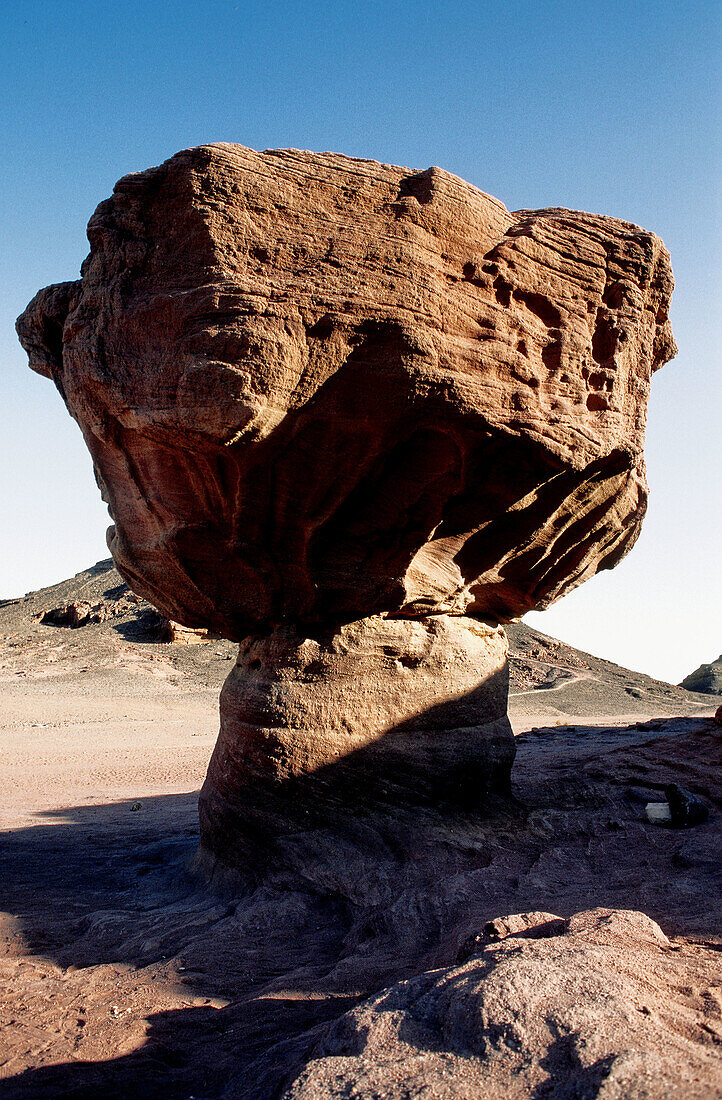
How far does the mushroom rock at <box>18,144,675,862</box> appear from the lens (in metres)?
4.80

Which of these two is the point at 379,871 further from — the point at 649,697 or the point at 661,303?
the point at 649,697

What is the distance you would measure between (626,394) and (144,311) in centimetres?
382

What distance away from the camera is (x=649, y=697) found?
2344 cm

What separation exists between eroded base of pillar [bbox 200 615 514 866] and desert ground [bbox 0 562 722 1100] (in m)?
0.24

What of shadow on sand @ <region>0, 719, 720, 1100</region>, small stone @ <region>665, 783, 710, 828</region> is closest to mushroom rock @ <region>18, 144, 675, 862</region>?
shadow on sand @ <region>0, 719, 720, 1100</region>

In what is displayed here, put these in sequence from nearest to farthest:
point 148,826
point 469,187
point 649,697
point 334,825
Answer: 1. point 469,187
2. point 334,825
3. point 148,826
4. point 649,697

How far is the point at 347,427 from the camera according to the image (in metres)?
5.04


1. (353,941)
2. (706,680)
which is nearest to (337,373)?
(353,941)

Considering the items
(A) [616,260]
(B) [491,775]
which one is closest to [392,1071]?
(B) [491,775]

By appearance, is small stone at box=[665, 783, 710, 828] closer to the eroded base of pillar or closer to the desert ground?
the desert ground

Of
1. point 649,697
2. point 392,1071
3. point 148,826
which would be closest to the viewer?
point 392,1071

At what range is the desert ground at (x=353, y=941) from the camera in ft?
8.32

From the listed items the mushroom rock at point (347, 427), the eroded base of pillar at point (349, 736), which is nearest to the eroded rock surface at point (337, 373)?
the mushroom rock at point (347, 427)

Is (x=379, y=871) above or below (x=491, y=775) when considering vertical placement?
below
